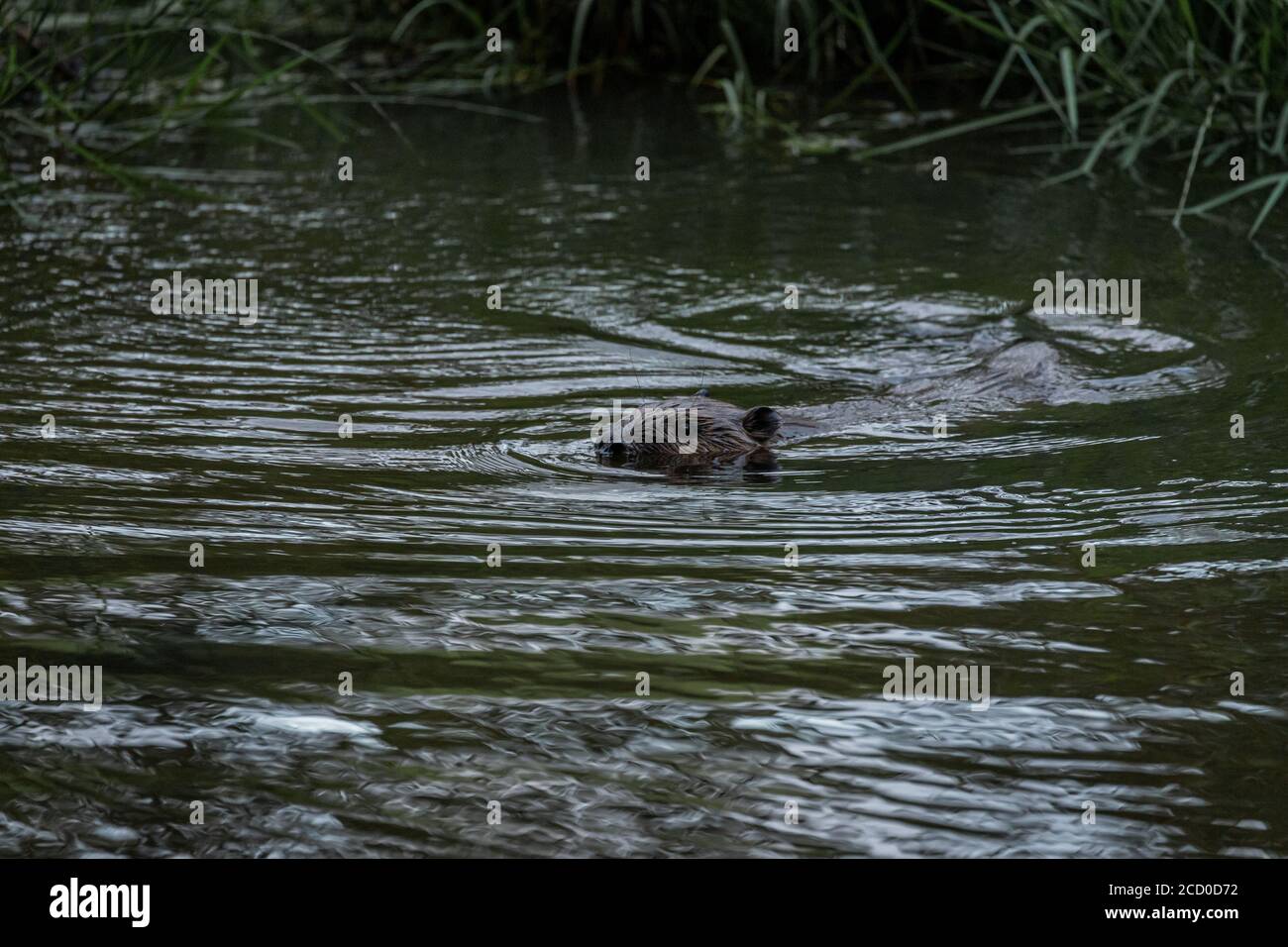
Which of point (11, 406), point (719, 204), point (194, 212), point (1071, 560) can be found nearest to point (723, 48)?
point (719, 204)

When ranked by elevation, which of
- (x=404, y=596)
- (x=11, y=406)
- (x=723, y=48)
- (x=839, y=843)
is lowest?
(x=839, y=843)

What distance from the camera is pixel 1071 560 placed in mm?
5078

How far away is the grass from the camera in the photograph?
9.45m

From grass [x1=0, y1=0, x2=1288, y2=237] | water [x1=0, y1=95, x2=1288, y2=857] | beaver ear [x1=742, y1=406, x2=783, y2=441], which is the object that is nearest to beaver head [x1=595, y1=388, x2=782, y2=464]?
beaver ear [x1=742, y1=406, x2=783, y2=441]

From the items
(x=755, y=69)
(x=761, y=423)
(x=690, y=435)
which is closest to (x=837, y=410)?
(x=761, y=423)

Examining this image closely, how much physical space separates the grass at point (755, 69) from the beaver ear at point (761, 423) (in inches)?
137

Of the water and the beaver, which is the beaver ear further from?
the water

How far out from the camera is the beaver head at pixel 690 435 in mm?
6363

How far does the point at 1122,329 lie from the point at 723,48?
5539mm

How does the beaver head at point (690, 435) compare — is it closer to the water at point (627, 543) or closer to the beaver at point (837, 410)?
the beaver at point (837, 410)

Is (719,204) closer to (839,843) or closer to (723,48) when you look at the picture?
(723,48)

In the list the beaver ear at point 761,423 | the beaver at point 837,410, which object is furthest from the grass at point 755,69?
the beaver ear at point 761,423

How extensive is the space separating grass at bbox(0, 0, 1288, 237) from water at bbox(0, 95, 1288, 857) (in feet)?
2.35

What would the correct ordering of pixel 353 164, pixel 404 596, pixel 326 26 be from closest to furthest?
pixel 404 596, pixel 353 164, pixel 326 26
